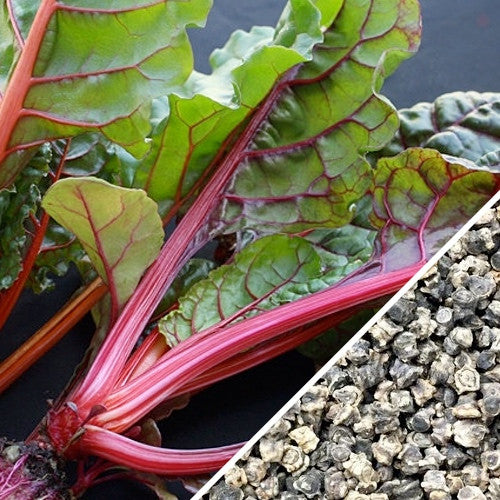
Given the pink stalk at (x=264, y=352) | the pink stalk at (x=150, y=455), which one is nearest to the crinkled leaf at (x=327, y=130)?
the pink stalk at (x=264, y=352)

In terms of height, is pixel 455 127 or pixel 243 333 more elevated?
pixel 455 127

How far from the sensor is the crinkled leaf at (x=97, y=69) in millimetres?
861

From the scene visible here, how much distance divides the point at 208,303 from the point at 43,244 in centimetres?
19

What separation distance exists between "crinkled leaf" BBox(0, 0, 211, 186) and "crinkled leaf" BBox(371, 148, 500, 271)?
25 centimetres

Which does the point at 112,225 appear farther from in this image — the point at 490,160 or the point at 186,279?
the point at 490,160

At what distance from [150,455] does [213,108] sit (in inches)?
13.6

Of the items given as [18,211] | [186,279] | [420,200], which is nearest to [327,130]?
[420,200]

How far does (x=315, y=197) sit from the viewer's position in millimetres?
1032

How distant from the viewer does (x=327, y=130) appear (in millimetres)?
1017

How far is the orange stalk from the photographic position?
107cm

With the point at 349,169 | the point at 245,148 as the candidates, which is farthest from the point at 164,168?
the point at 349,169

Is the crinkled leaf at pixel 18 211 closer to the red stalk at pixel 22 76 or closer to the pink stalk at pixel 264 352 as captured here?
the red stalk at pixel 22 76

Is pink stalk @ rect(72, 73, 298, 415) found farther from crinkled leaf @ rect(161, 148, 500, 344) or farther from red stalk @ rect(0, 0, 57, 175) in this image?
red stalk @ rect(0, 0, 57, 175)

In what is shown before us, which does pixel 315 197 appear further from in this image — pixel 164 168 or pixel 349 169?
pixel 164 168
